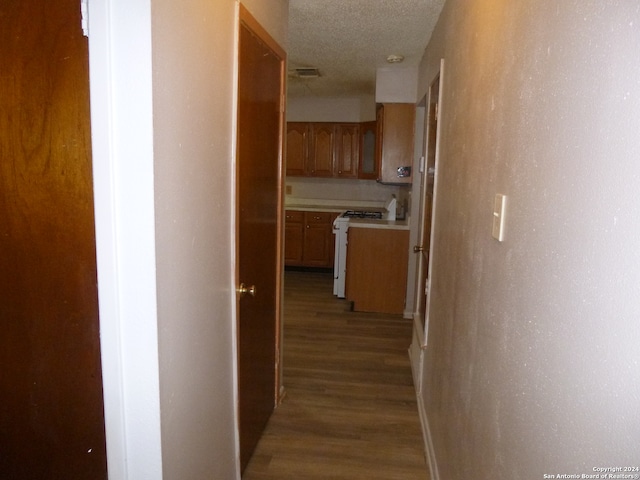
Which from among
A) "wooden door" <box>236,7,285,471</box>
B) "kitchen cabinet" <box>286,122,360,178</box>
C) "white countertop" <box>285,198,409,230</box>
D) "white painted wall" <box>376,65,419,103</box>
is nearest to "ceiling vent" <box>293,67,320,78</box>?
"white painted wall" <box>376,65,419,103</box>

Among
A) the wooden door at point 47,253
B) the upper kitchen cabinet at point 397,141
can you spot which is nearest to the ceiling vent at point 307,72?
the upper kitchen cabinet at point 397,141

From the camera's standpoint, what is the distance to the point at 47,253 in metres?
1.18

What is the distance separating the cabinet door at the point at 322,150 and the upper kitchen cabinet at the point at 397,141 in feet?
5.78

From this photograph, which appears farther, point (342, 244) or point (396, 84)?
point (342, 244)

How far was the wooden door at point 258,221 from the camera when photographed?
1.83 metres

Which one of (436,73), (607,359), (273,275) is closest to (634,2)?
(607,359)

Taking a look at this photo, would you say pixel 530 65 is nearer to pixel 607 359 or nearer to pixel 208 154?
pixel 607 359

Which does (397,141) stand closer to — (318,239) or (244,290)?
(318,239)

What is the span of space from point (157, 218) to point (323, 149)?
520 cm

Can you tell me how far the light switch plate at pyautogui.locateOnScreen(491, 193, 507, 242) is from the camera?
1186 millimetres

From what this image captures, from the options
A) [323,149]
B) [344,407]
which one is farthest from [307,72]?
[344,407]

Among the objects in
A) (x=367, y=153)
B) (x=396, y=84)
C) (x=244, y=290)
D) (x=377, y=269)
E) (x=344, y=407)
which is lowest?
(x=344, y=407)

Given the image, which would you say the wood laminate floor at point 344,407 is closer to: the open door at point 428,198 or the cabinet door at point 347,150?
the open door at point 428,198

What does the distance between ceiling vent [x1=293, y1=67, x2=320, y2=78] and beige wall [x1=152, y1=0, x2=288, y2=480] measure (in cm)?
285
